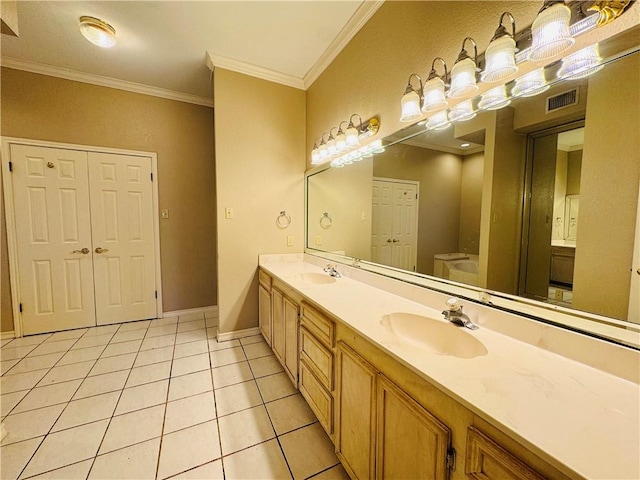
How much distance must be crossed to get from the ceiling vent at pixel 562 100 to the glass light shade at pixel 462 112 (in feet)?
0.98

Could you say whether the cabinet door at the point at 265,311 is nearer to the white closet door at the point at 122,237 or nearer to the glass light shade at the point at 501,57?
the white closet door at the point at 122,237

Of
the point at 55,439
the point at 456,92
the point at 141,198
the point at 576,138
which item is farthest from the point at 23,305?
the point at 576,138

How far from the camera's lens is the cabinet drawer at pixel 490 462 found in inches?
21.6

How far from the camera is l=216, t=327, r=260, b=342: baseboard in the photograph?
8.64ft

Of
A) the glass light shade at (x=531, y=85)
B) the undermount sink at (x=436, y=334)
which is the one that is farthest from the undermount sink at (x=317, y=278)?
the glass light shade at (x=531, y=85)

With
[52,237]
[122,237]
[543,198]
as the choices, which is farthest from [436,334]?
[52,237]

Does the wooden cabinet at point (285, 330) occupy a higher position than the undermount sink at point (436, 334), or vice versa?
the undermount sink at point (436, 334)

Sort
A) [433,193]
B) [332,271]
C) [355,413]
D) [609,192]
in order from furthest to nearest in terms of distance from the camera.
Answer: [332,271] < [433,193] < [355,413] < [609,192]

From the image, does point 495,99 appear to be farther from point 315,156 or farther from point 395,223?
point 315,156

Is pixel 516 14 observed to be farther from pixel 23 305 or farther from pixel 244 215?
pixel 23 305

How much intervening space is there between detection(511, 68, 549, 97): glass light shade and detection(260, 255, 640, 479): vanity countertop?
95 cm

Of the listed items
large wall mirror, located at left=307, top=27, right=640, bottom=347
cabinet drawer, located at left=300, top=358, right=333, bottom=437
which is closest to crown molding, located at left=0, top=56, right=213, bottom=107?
large wall mirror, located at left=307, top=27, right=640, bottom=347

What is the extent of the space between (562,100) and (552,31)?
23 cm

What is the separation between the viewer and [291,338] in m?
1.83
